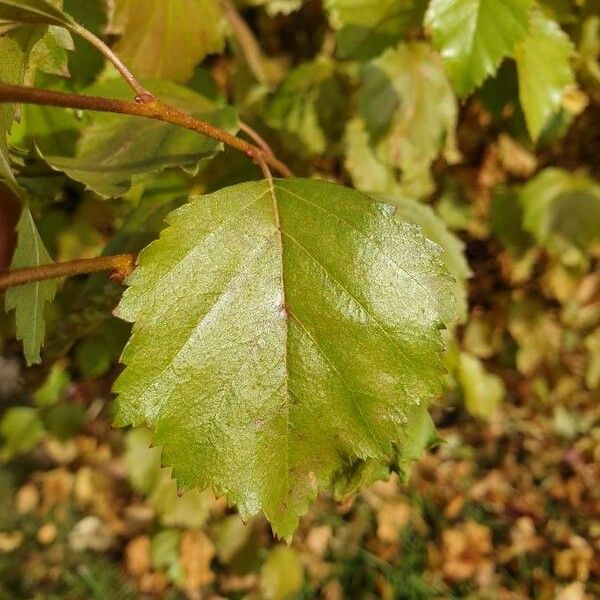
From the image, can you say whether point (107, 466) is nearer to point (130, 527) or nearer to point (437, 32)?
point (130, 527)

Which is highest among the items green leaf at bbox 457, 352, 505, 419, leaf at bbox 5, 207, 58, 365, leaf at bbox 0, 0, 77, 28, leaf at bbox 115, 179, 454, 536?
leaf at bbox 0, 0, 77, 28

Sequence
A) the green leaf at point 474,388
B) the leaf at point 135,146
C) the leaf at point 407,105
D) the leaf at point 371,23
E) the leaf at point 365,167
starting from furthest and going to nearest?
the green leaf at point 474,388, the leaf at point 365,167, the leaf at point 407,105, the leaf at point 371,23, the leaf at point 135,146

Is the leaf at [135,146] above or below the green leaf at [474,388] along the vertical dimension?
above

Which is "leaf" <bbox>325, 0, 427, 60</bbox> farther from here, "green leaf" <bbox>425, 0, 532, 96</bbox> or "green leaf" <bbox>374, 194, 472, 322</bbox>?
"green leaf" <bbox>374, 194, 472, 322</bbox>

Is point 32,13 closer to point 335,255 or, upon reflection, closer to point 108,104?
point 108,104

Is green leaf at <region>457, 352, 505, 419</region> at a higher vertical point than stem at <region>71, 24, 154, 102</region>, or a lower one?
lower

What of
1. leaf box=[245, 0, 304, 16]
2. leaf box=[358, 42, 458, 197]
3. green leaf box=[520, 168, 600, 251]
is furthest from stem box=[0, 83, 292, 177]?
green leaf box=[520, 168, 600, 251]

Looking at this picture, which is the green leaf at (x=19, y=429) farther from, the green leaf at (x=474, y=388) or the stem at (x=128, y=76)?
the stem at (x=128, y=76)

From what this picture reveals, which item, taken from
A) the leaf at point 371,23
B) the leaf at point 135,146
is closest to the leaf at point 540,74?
the leaf at point 371,23

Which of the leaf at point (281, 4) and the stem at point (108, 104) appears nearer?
the stem at point (108, 104)
